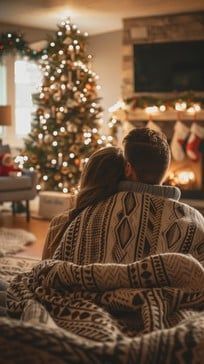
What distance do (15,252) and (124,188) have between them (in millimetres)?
3255

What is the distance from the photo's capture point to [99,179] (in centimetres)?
169

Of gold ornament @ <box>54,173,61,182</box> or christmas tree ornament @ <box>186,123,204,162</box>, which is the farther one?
gold ornament @ <box>54,173,61,182</box>

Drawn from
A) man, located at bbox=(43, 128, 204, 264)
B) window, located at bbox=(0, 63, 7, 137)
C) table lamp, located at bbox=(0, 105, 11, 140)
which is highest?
window, located at bbox=(0, 63, 7, 137)

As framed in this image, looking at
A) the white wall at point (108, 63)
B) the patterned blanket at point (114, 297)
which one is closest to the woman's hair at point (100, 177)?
the patterned blanket at point (114, 297)

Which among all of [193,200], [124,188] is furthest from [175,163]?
[124,188]

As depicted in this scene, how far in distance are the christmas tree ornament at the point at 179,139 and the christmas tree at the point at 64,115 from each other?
1.00 m

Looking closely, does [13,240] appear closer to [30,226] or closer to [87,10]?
[30,226]

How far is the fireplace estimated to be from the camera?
22.8 feet

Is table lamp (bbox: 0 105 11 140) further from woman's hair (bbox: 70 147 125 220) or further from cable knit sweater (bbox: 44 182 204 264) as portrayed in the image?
cable knit sweater (bbox: 44 182 204 264)

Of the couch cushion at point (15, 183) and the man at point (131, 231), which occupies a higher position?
the man at point (131, 231)

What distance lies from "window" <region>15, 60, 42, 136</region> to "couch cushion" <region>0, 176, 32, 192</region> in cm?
235

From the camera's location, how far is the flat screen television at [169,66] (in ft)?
22.9

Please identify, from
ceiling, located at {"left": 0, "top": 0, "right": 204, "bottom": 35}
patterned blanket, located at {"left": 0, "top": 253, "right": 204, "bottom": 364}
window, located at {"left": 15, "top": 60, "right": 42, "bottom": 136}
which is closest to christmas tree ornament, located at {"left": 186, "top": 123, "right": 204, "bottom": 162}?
ceiling, located at {"left": 0, "top": 0, "right": 204, "bottom": 35}

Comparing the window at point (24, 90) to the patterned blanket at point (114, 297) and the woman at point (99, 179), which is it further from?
the patterned blanket at point (114, 297)
